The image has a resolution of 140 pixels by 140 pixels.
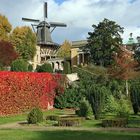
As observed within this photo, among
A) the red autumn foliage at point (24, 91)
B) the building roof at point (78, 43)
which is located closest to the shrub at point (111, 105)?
the red autumn foliage at point (24, 91)

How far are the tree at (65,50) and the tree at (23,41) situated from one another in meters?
24.8

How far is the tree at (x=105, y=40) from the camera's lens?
7638cm

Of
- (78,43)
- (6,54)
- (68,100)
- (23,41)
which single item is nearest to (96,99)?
(68,100)

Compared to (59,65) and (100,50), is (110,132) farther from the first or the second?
(59,65)

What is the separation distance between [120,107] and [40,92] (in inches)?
516

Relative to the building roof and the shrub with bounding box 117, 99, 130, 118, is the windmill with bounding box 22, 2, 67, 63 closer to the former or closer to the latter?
the building roof

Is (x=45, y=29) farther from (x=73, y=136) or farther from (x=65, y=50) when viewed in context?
(x=73, y=136)

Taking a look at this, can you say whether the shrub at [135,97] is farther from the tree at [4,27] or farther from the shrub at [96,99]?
the tree at [4,27]

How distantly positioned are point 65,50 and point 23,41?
3019 cm

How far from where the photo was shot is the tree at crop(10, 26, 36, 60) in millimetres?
89312

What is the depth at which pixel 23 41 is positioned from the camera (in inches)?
3516

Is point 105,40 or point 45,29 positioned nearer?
point 105,40

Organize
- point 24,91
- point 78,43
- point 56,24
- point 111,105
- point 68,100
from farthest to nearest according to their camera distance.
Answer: point 56,24 → point 78,43 → point 68,100 → point 24,91 → point 111,105

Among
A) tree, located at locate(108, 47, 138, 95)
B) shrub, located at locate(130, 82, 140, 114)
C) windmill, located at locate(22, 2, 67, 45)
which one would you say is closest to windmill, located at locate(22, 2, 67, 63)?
windmill, located at locate(22, 2, 67, 45)
